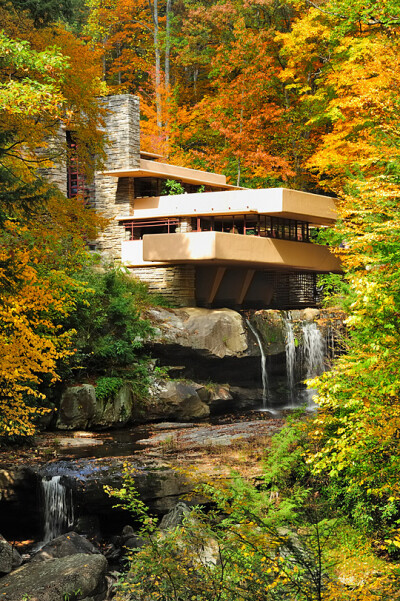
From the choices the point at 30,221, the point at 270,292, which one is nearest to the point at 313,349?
the point at 270,292

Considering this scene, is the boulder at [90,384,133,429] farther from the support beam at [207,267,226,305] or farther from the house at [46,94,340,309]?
the support beam at [207,267,226,305]

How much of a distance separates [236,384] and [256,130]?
13.0 m

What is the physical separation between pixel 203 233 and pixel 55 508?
1175 cm

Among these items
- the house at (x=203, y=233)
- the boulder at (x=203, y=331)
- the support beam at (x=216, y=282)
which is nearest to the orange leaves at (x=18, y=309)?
the boulder at (x=203, y=331)

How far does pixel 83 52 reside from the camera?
15797 millimetres

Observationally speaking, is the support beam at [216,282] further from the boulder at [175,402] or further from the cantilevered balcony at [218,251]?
the boulder at [175,402]

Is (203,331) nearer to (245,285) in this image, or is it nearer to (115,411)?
(115,411)

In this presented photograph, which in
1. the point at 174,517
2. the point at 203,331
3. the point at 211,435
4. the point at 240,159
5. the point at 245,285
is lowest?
the point at 174,517

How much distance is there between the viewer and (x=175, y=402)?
1980cm

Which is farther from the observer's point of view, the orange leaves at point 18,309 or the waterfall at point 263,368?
the waterfall at point 263,368

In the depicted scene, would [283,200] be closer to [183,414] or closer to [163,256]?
[163,256]

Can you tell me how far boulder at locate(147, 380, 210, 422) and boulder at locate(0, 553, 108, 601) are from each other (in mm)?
9452

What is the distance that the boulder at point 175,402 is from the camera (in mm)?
19547

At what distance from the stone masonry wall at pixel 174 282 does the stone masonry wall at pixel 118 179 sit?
2177 mm
